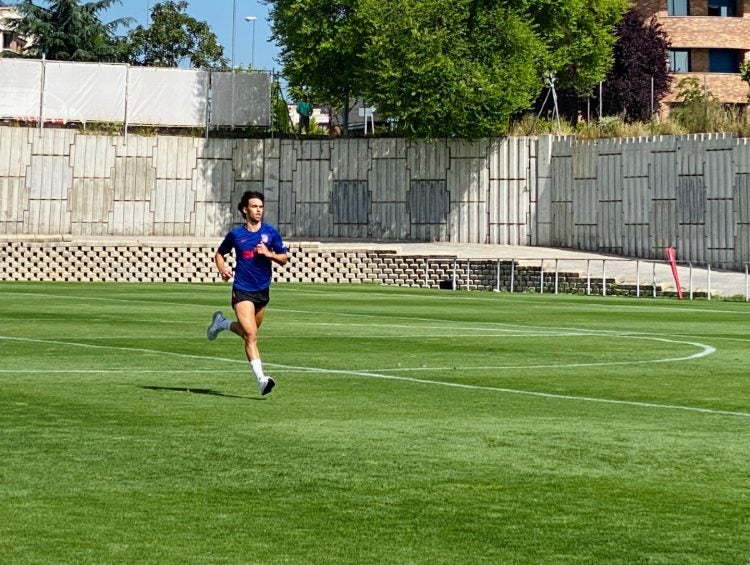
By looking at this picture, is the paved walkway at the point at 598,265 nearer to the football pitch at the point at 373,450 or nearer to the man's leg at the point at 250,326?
the football pitch at the point at 373,450

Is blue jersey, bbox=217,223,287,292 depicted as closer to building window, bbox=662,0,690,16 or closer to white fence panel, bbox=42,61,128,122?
white fence panel, bbox=42,61,128,122

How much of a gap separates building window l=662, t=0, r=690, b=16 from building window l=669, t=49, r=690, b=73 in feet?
6.88

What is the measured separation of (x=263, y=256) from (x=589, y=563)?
7.85 metres

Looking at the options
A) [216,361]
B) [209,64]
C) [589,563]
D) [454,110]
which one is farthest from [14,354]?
[209,64]

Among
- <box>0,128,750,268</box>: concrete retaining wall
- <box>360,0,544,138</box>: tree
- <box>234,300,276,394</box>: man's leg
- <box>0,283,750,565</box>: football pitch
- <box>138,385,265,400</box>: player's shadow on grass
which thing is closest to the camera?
<box>0,283,750,565</box>: football pitch

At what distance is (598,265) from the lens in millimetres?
49406

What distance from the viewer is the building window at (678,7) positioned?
86.8 metres

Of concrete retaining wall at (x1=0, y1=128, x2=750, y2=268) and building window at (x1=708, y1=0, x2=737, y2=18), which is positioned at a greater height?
building window at (x1=708, y1=0, x2=737, y2=18)

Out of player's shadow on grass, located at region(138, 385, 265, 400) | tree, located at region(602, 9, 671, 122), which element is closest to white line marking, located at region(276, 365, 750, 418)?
player's shadow on grass, located at region(138, 385, 265, 400)

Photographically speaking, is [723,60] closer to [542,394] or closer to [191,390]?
[542,394]

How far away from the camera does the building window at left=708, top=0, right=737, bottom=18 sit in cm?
8725

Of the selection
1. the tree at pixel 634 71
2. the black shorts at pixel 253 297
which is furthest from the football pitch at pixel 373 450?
the tree at pixel 634 71

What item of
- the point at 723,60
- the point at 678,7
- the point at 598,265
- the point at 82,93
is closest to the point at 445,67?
the point at 598,265

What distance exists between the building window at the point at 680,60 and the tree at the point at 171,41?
27011mm
